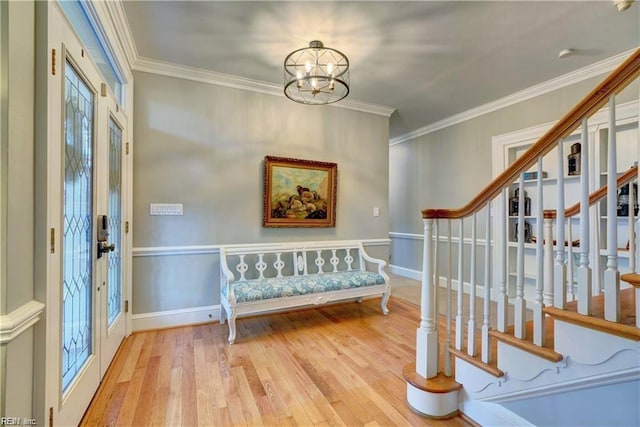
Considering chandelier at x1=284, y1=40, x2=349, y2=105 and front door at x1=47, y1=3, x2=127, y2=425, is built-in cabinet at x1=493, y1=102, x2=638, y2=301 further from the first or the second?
front door at x1=47, y1=3, x2=127, y2=425

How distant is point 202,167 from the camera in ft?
9.72

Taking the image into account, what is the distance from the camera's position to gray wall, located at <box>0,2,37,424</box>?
37.3 inches

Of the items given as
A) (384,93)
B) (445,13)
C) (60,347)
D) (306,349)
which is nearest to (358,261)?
(306,349)

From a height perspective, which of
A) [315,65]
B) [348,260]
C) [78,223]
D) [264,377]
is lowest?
[264,377]

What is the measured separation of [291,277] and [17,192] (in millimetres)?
2343

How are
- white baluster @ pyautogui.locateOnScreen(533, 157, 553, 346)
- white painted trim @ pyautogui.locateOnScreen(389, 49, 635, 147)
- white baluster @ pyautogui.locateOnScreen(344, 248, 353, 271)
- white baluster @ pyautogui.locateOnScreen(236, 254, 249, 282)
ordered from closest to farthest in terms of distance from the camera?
white baluster @ pyautogui.locateOnScreen(533, 157, 553, 346), white painted trim @ pyautogui.locateOnScreen(389, 49, 635, 147), white baluster @ pyautogui.locateOnScreen(236, 254, 249, 282), white baluster @ pyautogui.locateOnScreen(344, 248, 353, 271)

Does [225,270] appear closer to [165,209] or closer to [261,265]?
[261,265]

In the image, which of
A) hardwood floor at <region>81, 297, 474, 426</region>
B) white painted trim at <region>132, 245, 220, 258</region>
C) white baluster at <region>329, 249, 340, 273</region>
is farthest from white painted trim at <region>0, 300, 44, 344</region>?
white baluster at <region>329, 249, 340, 273</region>

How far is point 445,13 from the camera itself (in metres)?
2.09

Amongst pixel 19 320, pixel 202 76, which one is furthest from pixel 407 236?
pixel 19 320

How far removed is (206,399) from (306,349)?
0.89 meters

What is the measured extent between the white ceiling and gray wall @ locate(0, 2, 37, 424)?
1.33 m

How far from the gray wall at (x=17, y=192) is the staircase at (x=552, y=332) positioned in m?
1.80
